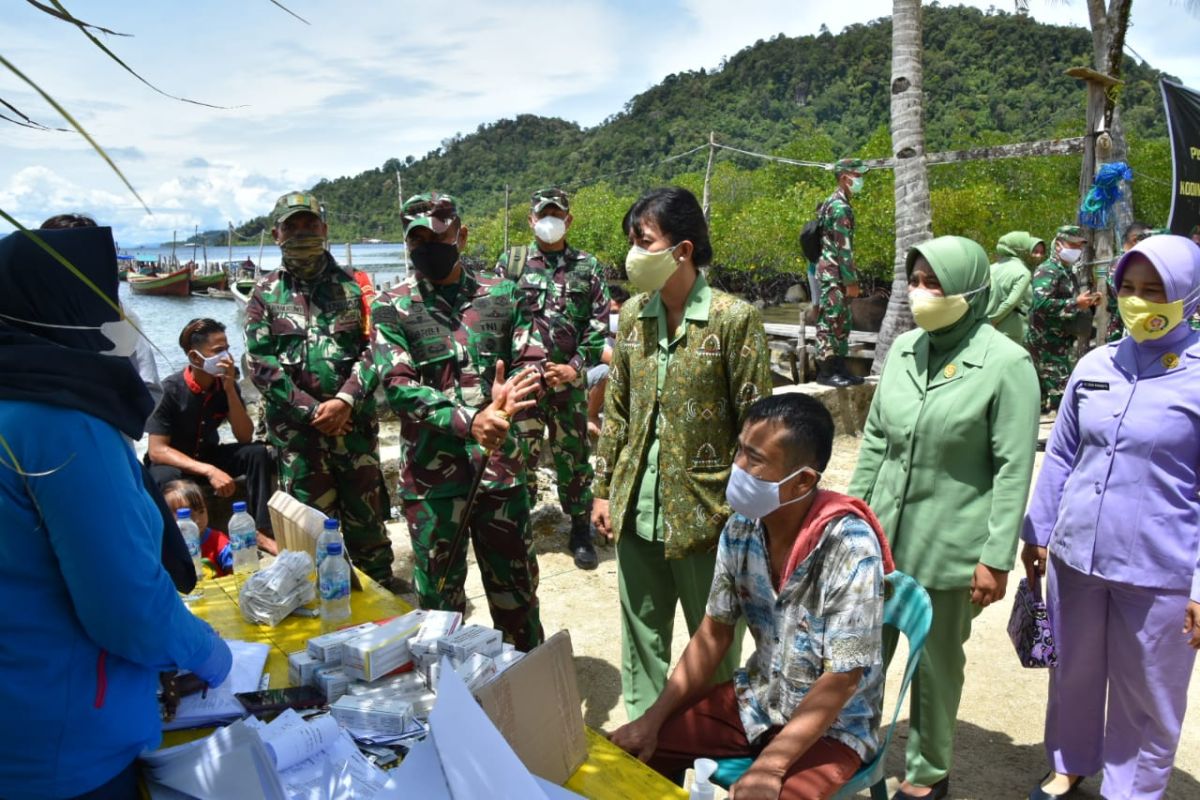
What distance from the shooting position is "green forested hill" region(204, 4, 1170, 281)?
87.2 ft

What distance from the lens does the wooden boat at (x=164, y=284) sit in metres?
52.1

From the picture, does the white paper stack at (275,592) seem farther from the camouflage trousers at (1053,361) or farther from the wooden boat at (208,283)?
the wooden boat at (208,283)

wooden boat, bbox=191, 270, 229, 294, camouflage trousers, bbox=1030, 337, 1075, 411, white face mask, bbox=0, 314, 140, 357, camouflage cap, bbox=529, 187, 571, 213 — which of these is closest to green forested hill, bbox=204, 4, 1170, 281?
wooden boat, bbox=191, 270, 229, 294

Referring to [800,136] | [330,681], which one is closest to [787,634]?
[330,681]

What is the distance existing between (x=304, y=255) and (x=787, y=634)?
3.03 meters

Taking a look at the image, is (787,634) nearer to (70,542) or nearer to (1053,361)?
(70,542)

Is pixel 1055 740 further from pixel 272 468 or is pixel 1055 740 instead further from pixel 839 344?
pixel 839 344

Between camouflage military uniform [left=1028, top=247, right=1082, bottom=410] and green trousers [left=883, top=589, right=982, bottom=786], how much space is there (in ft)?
19.0

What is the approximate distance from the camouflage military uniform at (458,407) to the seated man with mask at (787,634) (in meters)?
1.19

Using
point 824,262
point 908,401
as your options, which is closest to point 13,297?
point 908,401

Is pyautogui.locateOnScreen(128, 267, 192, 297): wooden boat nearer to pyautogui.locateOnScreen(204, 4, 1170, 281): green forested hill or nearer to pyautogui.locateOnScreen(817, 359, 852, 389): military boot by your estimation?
pyautogui.locateOnScreen(204, 4, 1170, 281): green forested hill

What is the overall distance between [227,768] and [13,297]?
987 millimetres

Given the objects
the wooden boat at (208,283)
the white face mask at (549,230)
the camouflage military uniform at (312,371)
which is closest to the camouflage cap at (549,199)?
the white face mask at (549,230)

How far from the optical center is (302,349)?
4.13m
